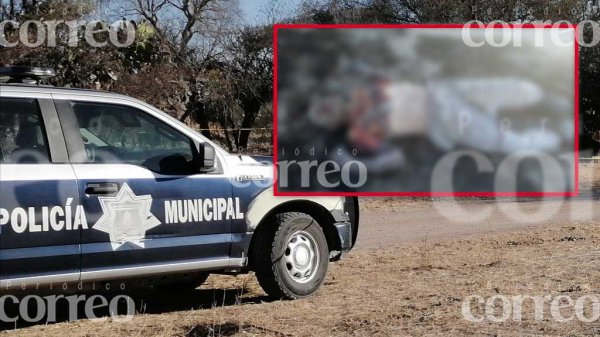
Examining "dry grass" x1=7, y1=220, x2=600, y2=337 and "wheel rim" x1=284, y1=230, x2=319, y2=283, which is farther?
"wheel rim" x1=284, y1=230, x2=319, y2=283

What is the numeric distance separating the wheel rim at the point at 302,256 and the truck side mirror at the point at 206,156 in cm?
100

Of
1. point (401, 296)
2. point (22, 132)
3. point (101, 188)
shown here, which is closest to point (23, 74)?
point (22, 132)

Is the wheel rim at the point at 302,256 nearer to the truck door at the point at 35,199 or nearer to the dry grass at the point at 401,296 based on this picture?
the dry grass at the point at 401,296

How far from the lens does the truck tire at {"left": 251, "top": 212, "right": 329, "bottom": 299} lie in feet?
22.5

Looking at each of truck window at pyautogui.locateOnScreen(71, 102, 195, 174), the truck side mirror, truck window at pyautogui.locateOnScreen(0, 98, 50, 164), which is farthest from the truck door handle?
the truck side mirror

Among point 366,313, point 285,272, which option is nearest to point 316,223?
point 285,272

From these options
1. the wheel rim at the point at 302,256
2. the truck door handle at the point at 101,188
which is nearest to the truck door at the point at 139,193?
the truck door handle at the point at 101,188

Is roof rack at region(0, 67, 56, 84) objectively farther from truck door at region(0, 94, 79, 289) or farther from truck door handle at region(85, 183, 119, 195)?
truck door handle at region(85, 183, 119, 195)

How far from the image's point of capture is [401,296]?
695 cm

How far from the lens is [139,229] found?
6.20 metres

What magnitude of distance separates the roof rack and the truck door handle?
1122mm

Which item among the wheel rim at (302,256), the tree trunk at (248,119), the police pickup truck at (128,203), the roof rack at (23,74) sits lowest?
the wheel rim at (302,256)

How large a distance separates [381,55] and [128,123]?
2.18 m

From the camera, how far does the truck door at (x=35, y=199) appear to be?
18.4 ft
